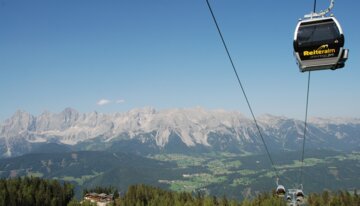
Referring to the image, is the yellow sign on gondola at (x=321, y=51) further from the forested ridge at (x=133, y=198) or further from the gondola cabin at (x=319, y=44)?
the forested ridge at (x=133, y=198)

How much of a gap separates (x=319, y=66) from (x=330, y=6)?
9.16 feet

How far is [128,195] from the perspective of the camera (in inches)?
6476

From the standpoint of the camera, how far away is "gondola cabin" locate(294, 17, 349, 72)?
1606 cm

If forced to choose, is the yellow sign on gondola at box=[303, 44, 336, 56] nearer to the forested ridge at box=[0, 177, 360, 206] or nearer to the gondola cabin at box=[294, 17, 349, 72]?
the gondola cabin at box=[294, 17, 349, 72]

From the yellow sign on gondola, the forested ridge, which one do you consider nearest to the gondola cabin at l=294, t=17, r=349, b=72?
the yellow sign on gondola

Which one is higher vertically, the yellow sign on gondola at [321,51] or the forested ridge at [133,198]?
the yellow sign on gondola at [321,51]

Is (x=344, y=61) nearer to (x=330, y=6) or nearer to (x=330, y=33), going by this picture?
(x=330, y=33)

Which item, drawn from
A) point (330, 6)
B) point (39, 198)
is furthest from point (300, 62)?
point (39, 198)

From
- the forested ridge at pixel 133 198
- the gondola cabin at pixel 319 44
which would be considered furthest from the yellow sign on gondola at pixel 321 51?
the forested ridge at pixel 133 198

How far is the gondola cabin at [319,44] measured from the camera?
16.1 m

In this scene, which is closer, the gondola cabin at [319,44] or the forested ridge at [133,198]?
the gondola cabin at [319,44]

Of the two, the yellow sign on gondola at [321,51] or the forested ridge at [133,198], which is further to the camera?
the forested ridge at [133,198]

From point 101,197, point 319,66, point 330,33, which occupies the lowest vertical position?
point 101,197

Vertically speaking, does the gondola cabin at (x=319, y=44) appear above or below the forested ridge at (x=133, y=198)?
above
